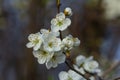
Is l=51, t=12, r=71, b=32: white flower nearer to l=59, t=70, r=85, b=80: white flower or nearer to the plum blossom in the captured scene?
the plum blossom

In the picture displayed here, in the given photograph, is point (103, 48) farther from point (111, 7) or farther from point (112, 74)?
point (112, 74)

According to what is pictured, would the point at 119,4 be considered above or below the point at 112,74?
above

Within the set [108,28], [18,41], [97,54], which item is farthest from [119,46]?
[18,41]

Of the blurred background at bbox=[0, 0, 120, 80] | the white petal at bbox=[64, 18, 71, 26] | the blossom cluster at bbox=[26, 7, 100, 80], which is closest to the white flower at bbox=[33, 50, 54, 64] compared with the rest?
the blossom cluster at bbox=[26, 7, 100, 80]

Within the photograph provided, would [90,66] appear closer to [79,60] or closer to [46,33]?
[79,60]

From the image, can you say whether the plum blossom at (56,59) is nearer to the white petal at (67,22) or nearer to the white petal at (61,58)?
the white petal at (61,58)

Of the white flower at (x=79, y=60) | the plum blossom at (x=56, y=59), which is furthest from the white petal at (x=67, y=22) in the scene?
the white flower at (x=79, y=60)
